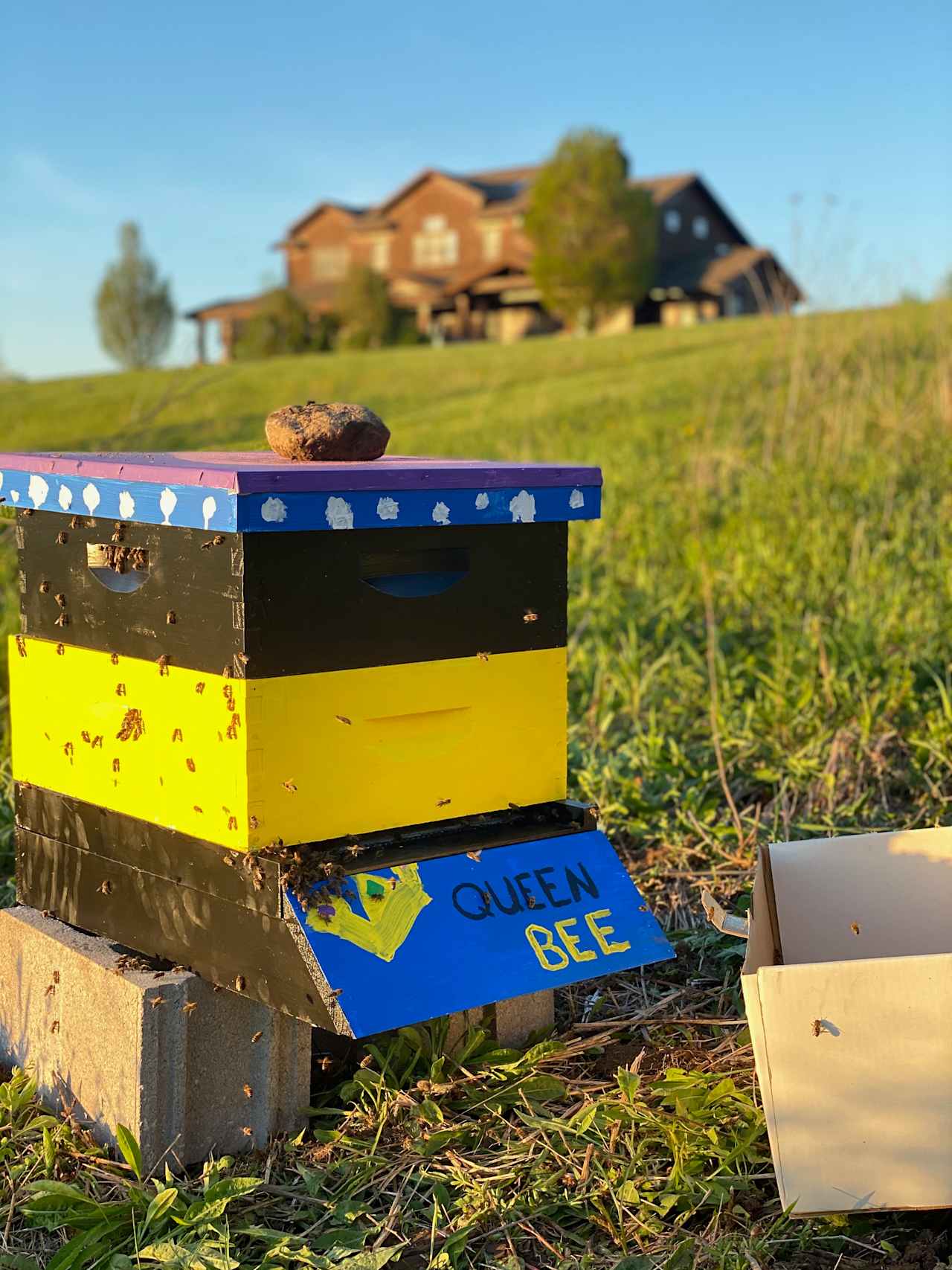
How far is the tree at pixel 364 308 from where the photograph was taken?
131 feet

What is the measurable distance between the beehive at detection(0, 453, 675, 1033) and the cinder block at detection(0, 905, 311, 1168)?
86mm

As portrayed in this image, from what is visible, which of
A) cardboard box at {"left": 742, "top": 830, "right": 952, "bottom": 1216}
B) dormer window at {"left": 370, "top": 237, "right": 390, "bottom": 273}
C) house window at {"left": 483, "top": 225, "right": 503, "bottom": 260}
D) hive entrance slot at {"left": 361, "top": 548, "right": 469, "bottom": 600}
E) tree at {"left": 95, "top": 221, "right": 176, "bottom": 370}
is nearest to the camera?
cardboard box at {"left": 742, "top": 830, "right": 952, "bottom": 1216}

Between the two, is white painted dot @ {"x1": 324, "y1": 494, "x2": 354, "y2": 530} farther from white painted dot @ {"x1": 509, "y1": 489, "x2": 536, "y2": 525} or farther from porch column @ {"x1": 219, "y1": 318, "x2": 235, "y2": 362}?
porch column @ {"x1": 219, "y1": 318, "x2": 235, "y2": 362}

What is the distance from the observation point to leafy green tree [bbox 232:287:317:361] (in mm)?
38438

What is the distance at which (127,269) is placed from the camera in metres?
57.8

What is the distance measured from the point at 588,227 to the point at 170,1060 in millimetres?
39478

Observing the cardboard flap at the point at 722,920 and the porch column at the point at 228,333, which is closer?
the cardboard flap at the point at 722,920

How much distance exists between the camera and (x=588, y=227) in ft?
128

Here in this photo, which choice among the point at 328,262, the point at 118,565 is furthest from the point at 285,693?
the point at 328,262

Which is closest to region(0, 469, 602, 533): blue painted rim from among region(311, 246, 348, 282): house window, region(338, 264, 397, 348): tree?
region(338, 264, 397, 348): tree

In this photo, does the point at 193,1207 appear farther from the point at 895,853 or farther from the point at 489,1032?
the point at 895,853

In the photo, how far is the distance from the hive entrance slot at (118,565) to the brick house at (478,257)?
42059mm

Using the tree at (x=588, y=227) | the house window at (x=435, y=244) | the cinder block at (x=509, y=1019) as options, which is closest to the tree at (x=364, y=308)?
the tree at (x=588, y=227)

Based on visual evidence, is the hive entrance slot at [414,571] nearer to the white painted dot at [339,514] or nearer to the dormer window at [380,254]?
the white painted dot at [339,514]
